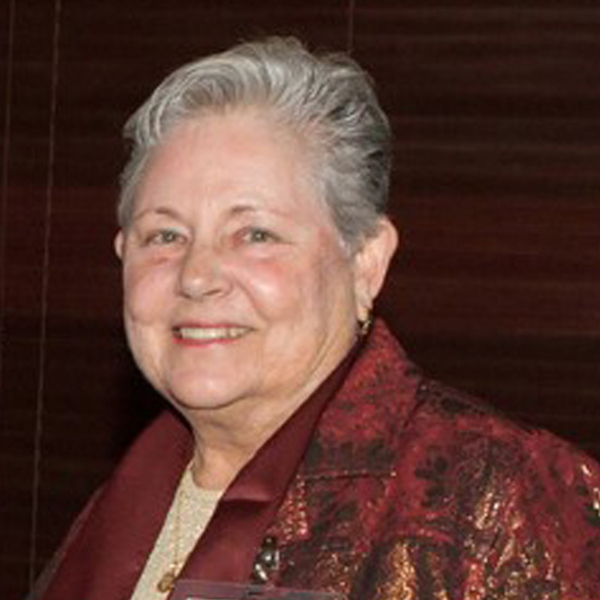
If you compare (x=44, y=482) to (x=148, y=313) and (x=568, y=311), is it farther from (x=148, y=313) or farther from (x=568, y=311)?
(x=148, y=313)

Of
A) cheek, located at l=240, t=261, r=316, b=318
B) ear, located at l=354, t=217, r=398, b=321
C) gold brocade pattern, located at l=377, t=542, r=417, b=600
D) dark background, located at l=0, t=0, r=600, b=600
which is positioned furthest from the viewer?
dark background, located at l=0, t=0, r=600, b=600

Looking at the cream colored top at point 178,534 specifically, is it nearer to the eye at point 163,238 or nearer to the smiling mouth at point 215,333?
the smiling mouth at point 215,333

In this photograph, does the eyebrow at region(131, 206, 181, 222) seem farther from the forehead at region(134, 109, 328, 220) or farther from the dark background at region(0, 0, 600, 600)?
the dark background at region(0, 0, 600, 600)

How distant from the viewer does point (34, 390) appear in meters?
5.71

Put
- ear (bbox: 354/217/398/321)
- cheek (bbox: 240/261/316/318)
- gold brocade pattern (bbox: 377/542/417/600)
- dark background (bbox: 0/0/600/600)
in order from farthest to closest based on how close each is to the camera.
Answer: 1. dark background (bbox: 0/0/600/600)
2. ear (bbox: 354/217/398/321)
3. cheek (bbox: 240/261/316/318)
4. gold brocade pattern (bbox: 377/542/417/600)

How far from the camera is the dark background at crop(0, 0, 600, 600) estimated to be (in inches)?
203

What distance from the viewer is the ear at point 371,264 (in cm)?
254

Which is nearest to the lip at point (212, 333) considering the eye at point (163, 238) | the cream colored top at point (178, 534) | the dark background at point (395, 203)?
the eye at point (163, 238)

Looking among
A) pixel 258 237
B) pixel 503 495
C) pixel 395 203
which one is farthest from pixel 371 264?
pixel 395 203

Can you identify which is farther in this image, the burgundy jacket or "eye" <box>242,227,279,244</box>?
"eye" <box>242,227,279,244</box>

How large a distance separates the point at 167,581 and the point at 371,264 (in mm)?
510

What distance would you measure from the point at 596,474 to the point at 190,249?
23.7 inches

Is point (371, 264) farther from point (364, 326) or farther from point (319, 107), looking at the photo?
point (319, 107)

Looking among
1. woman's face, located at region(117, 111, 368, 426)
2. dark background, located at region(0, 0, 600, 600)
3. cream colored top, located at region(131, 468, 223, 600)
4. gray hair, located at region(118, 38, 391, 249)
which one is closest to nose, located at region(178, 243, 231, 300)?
woman's face, located at region(117, 111, 368, 426)
